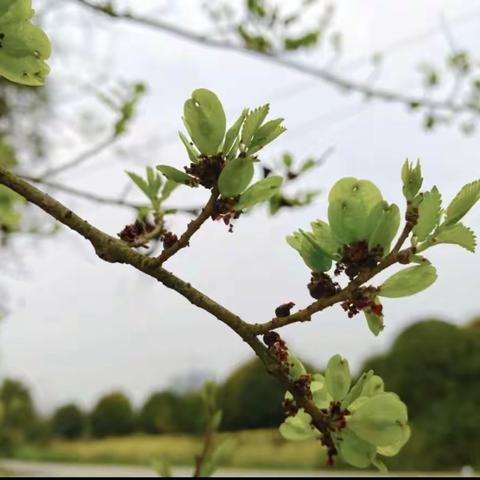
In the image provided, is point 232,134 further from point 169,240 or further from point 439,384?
point 439,384

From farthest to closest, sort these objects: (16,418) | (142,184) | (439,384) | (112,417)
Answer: (112,417) → (16,418) → (439,384) → (142,184)

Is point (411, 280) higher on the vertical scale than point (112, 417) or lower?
higher

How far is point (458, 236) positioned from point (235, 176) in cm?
8

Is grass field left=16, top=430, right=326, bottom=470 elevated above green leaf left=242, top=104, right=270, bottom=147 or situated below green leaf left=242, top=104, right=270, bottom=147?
below

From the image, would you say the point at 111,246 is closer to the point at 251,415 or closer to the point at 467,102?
the point at 467,102

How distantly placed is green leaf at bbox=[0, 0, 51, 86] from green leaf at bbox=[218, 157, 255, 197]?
8cm

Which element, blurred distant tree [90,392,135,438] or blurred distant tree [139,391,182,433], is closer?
blurred distant tree [139,391,182,433]

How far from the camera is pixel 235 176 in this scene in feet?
0.84

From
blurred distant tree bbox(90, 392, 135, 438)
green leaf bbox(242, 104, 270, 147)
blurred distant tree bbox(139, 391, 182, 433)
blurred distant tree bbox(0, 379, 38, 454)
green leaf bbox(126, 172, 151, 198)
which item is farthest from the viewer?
blurred distant tree bbox(90, 392, 135, 438)

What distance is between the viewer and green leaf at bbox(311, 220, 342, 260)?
265 millimetres

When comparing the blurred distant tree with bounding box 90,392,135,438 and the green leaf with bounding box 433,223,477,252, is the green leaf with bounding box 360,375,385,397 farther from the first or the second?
the blurred distant tree with bounding box 90,392,135,438

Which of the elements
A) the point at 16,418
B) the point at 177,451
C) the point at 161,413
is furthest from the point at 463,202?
the point at 161,413

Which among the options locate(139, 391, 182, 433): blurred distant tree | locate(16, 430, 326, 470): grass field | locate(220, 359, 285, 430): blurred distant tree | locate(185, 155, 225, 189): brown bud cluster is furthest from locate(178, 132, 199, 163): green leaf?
locate(139, 391, 182, 433): blurred distant tree

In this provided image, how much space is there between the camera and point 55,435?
362 cm
